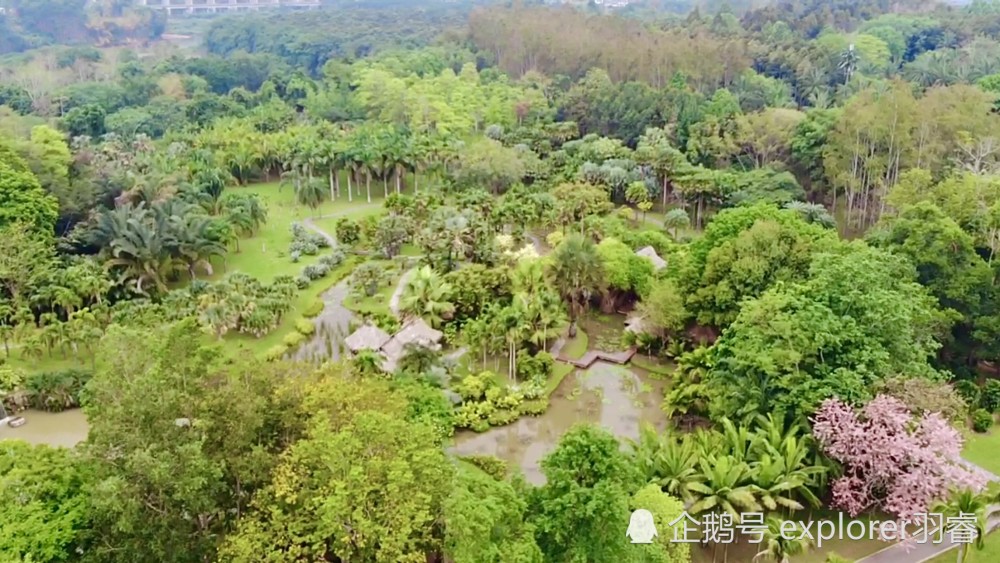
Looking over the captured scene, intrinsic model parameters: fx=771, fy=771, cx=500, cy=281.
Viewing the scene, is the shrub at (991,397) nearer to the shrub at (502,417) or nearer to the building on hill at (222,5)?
the shrub at (502,417)

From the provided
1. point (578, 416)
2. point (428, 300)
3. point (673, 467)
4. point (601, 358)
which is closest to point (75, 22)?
point (428, 300)

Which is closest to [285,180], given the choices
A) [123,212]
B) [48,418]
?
[123,212]

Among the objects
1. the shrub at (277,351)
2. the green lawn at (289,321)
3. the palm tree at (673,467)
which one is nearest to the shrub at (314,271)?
the green lawn at (289,321)

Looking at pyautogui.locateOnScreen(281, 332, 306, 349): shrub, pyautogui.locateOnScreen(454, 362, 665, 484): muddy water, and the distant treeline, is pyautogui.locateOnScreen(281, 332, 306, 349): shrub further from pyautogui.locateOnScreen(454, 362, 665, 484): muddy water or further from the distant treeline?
the distant treeline

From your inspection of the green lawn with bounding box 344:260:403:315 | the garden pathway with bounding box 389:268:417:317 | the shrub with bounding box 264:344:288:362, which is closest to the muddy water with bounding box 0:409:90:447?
the shrub with bounding box 264:344:288:362

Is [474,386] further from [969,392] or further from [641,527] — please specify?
[969,392]
